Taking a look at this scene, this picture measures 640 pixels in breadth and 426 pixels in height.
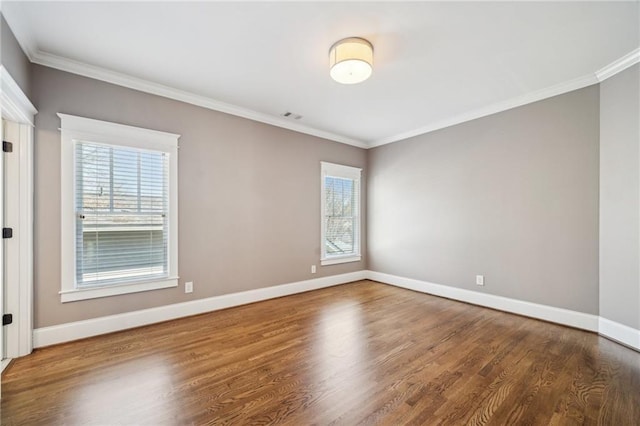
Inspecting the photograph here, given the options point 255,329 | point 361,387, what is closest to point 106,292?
point 255,329

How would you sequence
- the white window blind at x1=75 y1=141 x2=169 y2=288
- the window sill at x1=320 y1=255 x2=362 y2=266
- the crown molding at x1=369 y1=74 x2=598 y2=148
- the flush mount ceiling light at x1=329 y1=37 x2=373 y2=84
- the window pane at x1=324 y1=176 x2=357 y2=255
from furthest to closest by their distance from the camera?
the window pane at x1=324 y1=176 x2=357 y2=255 < the window sill at x1=320 y1=255 x2=362 y2=266 < the crown molding at x1=369 y1=74 x2=598 y2=148 < the white window blind at x1=75 y1=141 x2=169 y2=288 < the flush mount ceiling light at x1=329 y1=37 x2=373 y2=84

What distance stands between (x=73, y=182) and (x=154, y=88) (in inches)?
53.7

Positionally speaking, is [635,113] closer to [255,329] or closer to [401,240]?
[401,240]

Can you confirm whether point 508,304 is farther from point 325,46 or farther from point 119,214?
point 119,214

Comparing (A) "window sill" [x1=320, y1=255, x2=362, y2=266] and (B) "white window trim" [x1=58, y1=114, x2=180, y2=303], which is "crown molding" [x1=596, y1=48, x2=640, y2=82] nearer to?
(A) "window sill" [x1=320, y1=255, x2=362, y2=266]

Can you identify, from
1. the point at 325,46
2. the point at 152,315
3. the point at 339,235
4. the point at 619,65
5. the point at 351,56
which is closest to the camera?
the point at 351,56

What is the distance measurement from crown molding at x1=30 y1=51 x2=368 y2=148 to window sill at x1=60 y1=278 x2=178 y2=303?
2.24m

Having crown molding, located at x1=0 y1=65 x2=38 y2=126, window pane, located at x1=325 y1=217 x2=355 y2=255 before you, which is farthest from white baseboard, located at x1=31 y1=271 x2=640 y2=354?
crown molding, located at x1=0 y1=65 x2=38 y2=126

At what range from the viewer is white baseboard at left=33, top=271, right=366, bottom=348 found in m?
2.61

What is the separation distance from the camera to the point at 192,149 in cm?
346

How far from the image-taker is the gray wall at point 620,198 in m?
2.59

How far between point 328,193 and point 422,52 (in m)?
2.85

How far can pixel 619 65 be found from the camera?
8.74ft

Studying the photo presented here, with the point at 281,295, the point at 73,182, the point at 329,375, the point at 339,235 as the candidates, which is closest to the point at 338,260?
the point at 339,235
